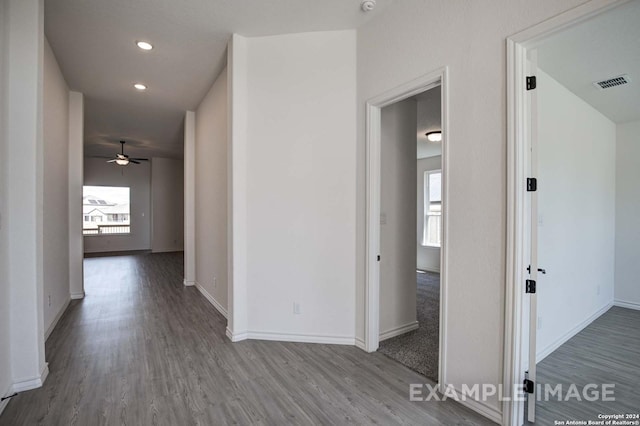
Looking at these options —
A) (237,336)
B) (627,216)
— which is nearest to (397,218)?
(237,336)

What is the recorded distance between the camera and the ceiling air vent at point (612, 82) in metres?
3.15

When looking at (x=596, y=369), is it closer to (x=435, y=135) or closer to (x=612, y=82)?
(x=612, y=82)

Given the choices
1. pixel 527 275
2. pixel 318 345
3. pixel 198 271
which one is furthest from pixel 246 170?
pixel 198 271

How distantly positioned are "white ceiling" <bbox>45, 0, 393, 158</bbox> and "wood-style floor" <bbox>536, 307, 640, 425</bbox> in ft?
11.1

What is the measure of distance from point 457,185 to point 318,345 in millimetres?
2027

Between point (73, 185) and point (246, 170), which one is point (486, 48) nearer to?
point (246, 170)

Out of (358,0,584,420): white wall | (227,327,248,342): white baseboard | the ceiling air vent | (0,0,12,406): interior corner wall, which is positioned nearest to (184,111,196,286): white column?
(227,327,248,342): white baseboard

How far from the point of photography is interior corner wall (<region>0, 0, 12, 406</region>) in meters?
2.15

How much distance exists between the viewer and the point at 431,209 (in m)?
7.88

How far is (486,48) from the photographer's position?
2.01m

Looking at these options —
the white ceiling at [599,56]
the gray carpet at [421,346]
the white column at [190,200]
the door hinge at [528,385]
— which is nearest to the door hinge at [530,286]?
the door hinge at [528,385]

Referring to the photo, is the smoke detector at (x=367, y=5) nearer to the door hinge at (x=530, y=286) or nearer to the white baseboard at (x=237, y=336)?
the door hinge at (x=530, y=286)

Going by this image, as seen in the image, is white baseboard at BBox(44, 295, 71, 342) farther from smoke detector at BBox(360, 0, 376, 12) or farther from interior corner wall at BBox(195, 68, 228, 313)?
smoke detector at BBox(360, 0, 376, 12)

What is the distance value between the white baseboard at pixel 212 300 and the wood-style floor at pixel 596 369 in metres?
3.33
